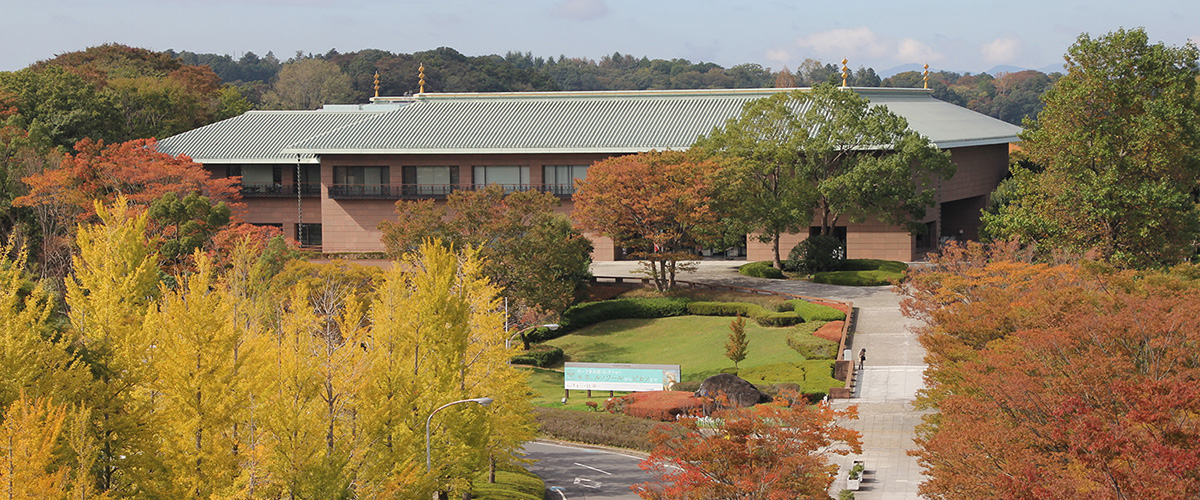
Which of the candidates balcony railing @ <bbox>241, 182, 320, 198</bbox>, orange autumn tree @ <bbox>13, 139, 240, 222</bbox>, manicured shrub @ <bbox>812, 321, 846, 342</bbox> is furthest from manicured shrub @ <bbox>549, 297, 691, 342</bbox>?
balcony railing @ <bbox>241, 182, 320, 198</bbox>

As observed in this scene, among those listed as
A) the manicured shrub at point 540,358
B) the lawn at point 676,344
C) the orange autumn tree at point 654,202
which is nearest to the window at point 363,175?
the orange autumn tree at point 654,202

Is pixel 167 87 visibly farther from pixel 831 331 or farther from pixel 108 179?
pixel 831 331

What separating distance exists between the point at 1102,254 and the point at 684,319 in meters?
22.7

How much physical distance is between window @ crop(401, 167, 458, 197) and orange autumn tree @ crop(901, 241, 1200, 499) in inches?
1797

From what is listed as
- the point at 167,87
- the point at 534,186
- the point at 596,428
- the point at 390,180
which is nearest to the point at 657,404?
the point at 596,428

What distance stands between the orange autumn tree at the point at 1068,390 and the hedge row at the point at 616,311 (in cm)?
2337

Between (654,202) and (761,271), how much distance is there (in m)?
11.0

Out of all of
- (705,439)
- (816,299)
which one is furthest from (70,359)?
(816,299)

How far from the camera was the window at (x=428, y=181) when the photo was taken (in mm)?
82812

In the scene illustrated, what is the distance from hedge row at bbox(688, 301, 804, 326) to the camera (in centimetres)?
6053

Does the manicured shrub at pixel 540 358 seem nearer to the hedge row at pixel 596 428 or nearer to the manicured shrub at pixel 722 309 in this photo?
the manicured shrub at pixel 722 309

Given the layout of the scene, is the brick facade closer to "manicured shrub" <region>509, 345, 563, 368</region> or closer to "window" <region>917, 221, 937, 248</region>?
"window" <region>917, 221, 937, 248</region>

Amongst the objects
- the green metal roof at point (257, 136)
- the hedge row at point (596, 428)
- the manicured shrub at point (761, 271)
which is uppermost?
the green metal roof at point (257, 136)

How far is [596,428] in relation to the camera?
47.5 meters
